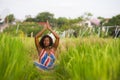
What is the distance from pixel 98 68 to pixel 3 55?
1.14 m

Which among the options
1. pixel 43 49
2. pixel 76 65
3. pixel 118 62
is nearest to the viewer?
pixel 118 62

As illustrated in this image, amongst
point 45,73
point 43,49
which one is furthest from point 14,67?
point 43,49


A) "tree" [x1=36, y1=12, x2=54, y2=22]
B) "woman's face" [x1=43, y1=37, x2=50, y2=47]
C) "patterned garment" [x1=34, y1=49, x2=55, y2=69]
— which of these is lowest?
"tree" [x1=36, y1=12, x2=54, y2=22]

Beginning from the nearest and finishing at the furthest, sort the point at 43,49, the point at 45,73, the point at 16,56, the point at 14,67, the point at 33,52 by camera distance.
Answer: the point at 14,67, the point at 16,56, the point at 45,73, the point at 43,49, the point at 33,52

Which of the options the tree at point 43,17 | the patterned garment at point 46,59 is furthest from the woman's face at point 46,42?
the tree at point 43,17

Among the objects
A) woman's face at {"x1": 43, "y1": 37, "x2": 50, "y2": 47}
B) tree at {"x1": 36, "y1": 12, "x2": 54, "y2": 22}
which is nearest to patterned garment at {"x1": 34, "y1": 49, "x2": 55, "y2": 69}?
woman's face at {"x1": 43, "y1": 37, "x2": 50, "y2": 47}

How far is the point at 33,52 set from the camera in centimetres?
862

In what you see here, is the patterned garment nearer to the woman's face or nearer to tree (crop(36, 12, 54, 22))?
the woman's face

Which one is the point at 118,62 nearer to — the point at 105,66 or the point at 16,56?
the point at 105,66

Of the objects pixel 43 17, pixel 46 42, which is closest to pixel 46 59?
pixel 46 42

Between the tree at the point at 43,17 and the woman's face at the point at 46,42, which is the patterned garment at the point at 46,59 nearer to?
the woman's face at the point at 46,42

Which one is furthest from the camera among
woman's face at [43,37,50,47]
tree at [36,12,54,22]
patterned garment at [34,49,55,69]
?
tree at [36,12,54,22]

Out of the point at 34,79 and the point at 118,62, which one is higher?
the point at 118,62

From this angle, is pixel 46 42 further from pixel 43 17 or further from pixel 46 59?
pixel 43 17
